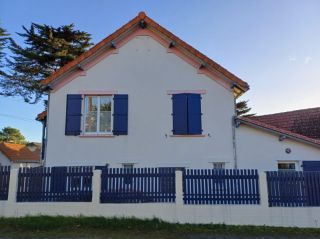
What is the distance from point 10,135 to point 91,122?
56799mm

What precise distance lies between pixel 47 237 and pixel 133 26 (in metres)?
9.57

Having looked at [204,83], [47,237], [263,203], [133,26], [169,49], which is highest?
[133,26]

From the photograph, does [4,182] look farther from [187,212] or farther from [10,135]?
[10,135]

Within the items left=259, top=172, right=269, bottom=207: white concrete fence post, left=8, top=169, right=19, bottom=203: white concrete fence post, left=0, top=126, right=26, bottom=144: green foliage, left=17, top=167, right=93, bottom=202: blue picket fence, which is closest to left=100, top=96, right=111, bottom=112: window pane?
left=17, top=167, right=93, bottom=202: blue picket fence

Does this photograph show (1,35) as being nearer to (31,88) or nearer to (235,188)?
(31,88)

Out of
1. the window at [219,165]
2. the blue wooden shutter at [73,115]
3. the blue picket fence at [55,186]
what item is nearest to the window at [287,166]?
the window at [219,165]

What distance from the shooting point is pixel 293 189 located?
9.64 metres

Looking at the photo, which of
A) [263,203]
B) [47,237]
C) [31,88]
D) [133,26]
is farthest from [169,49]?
[31,88]

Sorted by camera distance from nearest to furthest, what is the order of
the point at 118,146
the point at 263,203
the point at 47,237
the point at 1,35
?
the point at 47,237 → the point at 263,203 → the point at 118,146 → the point at 1,35

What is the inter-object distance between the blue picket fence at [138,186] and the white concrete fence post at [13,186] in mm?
2814

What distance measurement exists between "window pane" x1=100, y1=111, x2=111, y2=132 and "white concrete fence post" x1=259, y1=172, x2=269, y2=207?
676 cm

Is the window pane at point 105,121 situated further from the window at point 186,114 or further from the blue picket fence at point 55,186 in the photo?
the blue picket fence at point 55,186

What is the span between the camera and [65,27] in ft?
80.9

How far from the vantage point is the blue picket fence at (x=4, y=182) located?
1005 centimetres
